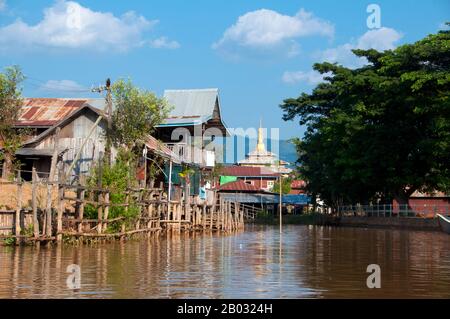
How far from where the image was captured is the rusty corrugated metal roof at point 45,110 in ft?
110

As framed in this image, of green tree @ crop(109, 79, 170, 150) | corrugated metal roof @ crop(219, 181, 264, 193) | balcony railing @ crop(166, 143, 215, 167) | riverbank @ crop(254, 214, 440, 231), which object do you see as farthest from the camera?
corrugated metal roof @ crop(219, 181, 264, 193)

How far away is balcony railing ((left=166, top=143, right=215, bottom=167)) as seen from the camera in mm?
37812

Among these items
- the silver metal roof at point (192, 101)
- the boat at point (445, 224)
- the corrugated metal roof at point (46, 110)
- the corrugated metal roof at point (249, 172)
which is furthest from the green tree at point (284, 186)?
the corrugated metal roof at point (46, 110)

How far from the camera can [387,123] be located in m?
45.8

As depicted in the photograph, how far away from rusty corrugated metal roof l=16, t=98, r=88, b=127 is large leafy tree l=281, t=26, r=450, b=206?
19086mm

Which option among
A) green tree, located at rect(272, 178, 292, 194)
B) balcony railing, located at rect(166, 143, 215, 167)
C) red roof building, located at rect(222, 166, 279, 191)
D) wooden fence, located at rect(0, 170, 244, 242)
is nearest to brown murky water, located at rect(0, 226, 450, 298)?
wooden fence, located at rect(0, 170, 244, 242)

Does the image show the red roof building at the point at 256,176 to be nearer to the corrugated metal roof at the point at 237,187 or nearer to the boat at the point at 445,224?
the corrugated metal roof at the point at 237,187

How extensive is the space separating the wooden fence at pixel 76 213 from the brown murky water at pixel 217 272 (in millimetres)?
806

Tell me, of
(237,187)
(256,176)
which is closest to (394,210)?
(237,187)

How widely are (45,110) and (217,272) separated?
22241 mm

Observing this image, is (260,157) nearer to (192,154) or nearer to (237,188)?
(237,188)

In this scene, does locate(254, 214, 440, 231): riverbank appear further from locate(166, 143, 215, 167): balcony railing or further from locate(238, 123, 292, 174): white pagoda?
locate(238, 123, 292, 174): white pagoda
